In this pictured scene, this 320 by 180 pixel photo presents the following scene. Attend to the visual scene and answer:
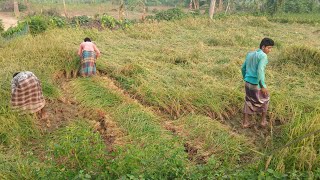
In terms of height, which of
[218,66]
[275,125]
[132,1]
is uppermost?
[132,1]

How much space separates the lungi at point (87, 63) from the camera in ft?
20.8

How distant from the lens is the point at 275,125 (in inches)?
185

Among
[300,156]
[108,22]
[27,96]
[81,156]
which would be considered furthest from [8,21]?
[300,156]

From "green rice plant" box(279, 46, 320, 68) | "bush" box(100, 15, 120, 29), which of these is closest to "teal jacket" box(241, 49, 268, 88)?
"green rice plant" box(279, 46, 320, 68)

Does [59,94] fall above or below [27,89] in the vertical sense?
below

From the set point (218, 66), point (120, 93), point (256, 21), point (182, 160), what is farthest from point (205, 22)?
point (182, 160)

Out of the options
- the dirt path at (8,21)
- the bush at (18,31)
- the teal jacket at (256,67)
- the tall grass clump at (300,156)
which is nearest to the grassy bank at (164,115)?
the tall grass clump at (300,156)

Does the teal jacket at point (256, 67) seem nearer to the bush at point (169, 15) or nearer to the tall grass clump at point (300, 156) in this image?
the tall grass clump at point (300, 156)

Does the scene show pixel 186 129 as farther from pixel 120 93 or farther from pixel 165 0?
pixel 165 0

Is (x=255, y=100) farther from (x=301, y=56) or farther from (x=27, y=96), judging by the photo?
(x=27, y=96)

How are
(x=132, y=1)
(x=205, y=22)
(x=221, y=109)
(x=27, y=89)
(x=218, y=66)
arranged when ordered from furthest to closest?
1. (x=132, y=1)
2. (x=205, y=22)
3. (x=218, y=66)
4. (x=221, y=109)
5. (x=27, y=89)

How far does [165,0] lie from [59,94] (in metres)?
31.6

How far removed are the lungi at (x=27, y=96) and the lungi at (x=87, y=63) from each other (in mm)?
1790

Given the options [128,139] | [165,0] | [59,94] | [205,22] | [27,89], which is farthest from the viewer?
[165,0]
